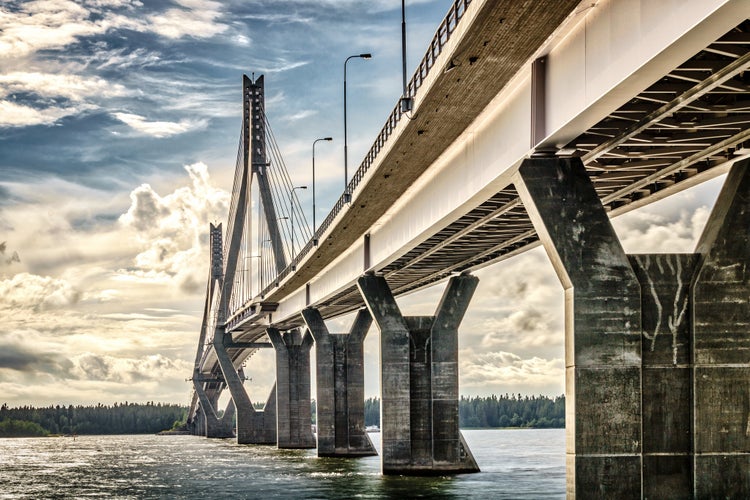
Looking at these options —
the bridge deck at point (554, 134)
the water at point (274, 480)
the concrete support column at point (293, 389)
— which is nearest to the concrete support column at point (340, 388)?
the water at point (274, 480)

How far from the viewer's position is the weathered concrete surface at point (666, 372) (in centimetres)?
2786

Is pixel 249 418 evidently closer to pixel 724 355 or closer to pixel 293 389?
pixel 293 389

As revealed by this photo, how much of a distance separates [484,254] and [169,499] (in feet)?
54.0

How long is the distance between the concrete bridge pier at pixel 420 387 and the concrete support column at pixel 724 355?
28649mm

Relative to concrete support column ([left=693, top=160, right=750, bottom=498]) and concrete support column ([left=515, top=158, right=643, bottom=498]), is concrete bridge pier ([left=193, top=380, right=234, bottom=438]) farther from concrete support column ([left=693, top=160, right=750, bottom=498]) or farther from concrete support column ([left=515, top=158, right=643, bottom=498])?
concrete support column ([left=515, top=158, right=643, bottom=498])

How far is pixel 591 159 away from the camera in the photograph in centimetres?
2934

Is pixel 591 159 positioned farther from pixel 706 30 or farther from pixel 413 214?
pixel 413 214

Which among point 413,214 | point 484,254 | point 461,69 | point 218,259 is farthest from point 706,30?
point 218,259

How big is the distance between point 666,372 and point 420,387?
2959 cm

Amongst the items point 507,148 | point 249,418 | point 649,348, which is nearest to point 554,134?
point 507,148

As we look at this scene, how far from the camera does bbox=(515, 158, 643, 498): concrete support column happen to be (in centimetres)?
2706

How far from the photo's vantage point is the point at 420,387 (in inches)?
2249

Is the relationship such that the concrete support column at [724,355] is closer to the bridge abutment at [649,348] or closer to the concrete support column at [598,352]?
the bridge abutment at [649,348]

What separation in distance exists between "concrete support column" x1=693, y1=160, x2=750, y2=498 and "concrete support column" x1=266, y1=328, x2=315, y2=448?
69743 millimetres
